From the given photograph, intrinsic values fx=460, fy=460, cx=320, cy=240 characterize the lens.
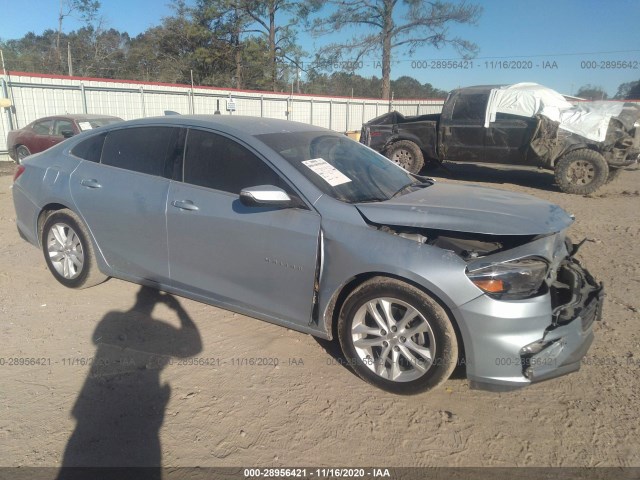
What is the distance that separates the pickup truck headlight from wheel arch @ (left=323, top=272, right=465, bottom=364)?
23 centimetres

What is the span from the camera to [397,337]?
107 inches

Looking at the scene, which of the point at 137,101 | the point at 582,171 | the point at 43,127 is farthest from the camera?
the point at 137,101

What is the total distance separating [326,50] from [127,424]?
29523 mm

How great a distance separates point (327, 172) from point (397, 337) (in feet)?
3.98

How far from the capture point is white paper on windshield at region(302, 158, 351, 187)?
10.2 ft

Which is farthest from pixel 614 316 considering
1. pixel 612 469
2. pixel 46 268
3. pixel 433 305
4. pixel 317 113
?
pixel 317 113

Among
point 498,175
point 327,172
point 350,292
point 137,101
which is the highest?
point 137,101

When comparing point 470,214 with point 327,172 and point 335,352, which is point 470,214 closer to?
point 327,172

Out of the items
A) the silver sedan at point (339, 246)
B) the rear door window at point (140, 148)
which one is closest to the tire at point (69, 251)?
the silver sedan at point (339, 246)

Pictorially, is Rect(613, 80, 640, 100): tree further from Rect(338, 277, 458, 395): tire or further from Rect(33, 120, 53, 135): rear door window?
Rect(338, 277, 458, 395): tire

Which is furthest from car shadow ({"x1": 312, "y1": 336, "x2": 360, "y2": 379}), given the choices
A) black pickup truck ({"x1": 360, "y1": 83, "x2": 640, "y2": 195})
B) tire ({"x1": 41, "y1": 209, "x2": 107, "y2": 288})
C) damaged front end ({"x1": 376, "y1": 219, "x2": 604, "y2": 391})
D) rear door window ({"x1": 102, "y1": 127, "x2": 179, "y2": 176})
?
black pickup truck ({"x1": 360, "y1": 83, "x2": 640, "y2": 195})

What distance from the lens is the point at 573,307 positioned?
2.71 meters

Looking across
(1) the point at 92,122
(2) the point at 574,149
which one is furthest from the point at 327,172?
(1) the point at 92,122

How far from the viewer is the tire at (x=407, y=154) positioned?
1057cm
